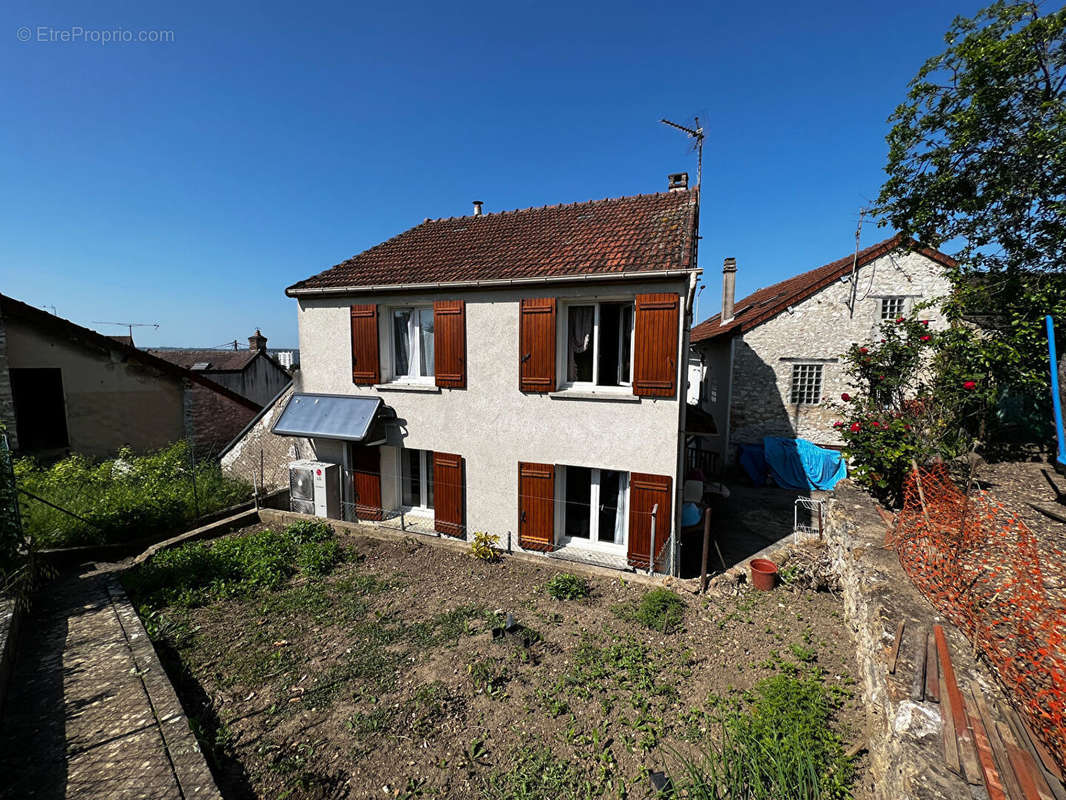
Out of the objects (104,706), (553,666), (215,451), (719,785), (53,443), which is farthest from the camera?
(215,451)

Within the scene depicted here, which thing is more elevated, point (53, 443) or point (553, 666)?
point (53, 443)

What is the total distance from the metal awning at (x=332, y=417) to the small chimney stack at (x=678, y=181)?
935 centimetres

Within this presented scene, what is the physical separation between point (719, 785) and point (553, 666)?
228cm

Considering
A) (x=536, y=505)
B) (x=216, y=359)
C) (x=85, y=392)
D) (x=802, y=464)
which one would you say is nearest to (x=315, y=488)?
(x=536, y=505)

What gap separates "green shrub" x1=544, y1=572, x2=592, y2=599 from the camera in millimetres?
7352

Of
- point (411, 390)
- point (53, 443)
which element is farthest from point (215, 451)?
point (411, 390)

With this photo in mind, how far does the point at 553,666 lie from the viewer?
5625 mm

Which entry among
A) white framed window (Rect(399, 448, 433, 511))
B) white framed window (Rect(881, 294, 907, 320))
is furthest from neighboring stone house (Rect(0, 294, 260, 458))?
white framed window (Rect(881, 294, 907, 320))

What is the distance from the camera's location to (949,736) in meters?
3.54

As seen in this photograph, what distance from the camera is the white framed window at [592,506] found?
8930mm

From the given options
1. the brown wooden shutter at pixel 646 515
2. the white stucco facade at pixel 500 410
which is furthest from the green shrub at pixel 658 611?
the white stucco facade at pixel 500 410

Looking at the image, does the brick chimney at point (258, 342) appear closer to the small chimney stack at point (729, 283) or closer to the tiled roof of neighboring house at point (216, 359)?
the tiled roof of neighboring house at point (216, 359)

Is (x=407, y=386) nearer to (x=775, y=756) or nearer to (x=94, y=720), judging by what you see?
(x=94, y=720)

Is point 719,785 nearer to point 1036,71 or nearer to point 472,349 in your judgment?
point 472,349
